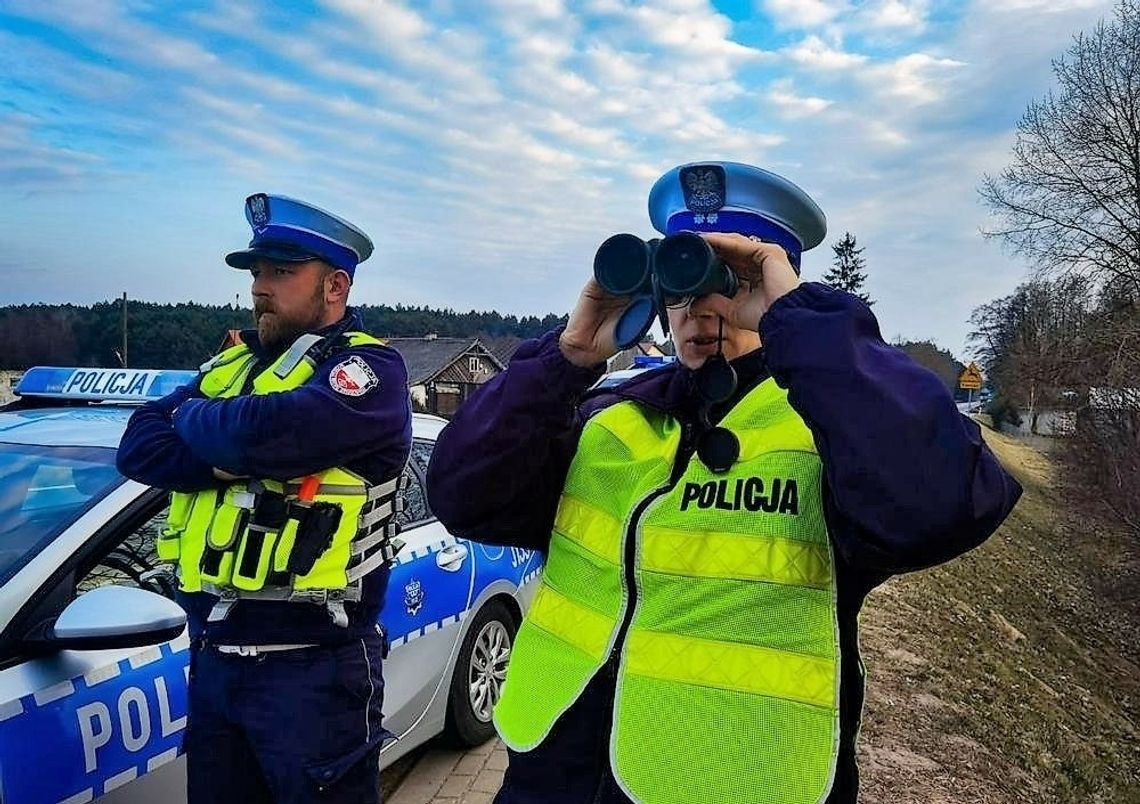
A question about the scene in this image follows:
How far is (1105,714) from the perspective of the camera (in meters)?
7.73

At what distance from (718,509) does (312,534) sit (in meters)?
1.32

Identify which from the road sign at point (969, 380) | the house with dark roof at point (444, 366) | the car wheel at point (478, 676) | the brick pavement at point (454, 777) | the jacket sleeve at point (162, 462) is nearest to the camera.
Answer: the jacket sleeve at point (162, 462)

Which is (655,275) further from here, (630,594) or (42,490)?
(42,490)

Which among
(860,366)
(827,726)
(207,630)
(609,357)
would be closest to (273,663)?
(207,630)

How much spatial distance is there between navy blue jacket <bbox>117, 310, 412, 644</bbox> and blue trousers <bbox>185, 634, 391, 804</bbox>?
0.07m

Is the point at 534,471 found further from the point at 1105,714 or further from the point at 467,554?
the point at 1105,714

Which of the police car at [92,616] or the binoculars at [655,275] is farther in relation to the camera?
the police car at [92,616]

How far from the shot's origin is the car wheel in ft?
12.8

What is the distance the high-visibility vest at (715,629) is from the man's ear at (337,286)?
152cm

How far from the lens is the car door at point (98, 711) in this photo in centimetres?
201

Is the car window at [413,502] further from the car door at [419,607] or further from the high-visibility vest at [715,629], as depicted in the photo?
the high-visibility vest at [715,629]

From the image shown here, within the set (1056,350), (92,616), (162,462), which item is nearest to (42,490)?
(162,462)

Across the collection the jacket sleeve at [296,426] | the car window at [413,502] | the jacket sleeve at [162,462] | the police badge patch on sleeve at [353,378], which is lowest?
the car window at [413,502]

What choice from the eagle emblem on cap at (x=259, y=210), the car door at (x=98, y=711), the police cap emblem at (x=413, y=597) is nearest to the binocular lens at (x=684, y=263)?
the eagle emblem on cap at (x=259, y=210)
